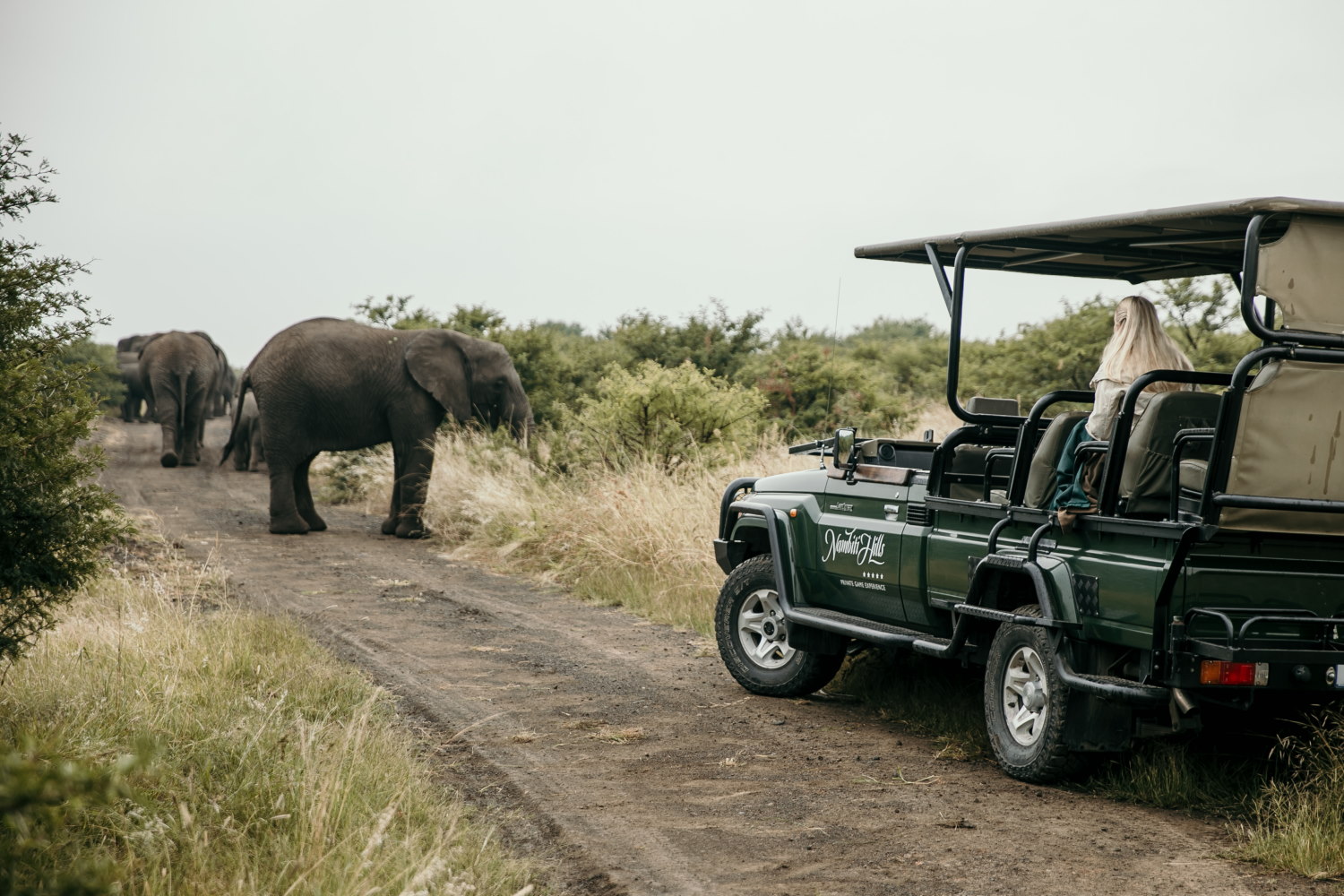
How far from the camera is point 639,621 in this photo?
11.7 meters

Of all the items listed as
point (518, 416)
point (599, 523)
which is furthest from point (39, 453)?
point (518, 416)

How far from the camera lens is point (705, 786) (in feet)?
21.1

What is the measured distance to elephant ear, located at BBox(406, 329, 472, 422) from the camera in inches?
728

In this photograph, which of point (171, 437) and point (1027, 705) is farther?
point (171, 437)

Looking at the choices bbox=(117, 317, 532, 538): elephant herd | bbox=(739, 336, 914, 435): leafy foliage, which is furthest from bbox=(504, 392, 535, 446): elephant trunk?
bbox=(739, 336, 914, 435): leafy foliage

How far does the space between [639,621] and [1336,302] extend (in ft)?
23.6

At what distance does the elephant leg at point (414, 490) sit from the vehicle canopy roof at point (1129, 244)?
34.8ft

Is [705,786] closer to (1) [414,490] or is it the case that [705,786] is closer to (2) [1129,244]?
(2) [1129,244]

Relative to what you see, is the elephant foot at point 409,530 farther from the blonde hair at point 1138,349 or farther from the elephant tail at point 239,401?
the blonde hair at point 1138,349

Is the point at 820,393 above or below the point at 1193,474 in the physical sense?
above

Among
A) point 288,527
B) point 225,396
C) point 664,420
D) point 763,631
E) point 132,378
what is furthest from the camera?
point 225,396

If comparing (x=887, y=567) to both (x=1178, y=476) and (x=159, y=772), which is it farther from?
(x=159, y=772)

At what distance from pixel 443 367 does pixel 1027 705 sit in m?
13.3

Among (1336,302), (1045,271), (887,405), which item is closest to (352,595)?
(1045,271)
